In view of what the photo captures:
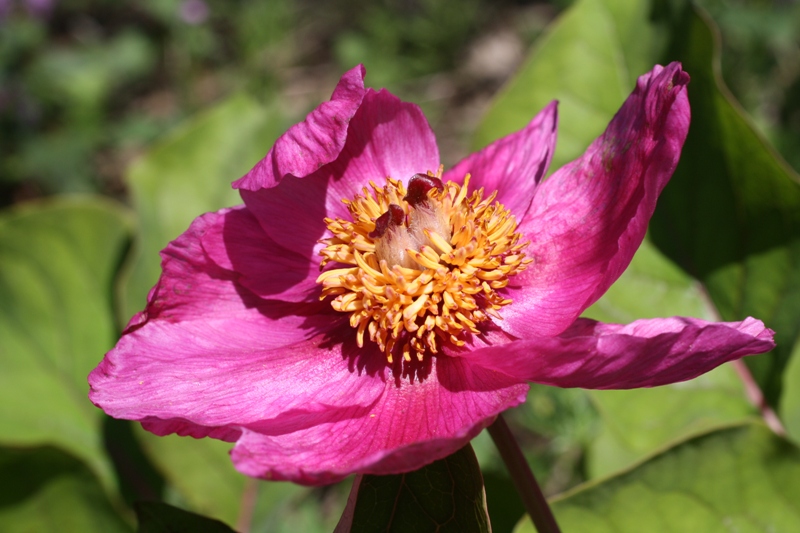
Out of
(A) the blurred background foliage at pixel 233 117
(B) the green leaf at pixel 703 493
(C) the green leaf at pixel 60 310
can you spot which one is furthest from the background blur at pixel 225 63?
(B) the green leaf at pixel 703 493

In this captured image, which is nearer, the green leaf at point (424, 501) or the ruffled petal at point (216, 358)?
the green leaf at point (424, 501)

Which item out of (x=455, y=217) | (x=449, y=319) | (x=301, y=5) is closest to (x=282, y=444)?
(x=449, y=319)

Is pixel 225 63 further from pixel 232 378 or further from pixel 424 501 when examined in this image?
pixel 424 501

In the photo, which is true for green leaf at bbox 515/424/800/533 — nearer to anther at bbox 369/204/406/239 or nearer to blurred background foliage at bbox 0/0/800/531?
blurred background foliage at bbox 0/0/800/531

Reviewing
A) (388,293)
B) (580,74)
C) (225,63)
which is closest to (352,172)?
(388,293)

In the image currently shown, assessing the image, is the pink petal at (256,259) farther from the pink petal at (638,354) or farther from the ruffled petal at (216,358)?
the pink petal at (638,354)

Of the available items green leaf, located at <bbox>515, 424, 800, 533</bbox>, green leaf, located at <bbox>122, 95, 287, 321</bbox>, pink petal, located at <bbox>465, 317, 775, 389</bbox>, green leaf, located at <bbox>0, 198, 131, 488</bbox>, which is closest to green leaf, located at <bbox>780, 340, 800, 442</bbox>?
green leaf, located at <bbox>515, 424, 800, 533</bbox>

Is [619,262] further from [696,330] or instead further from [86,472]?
[86,472]
